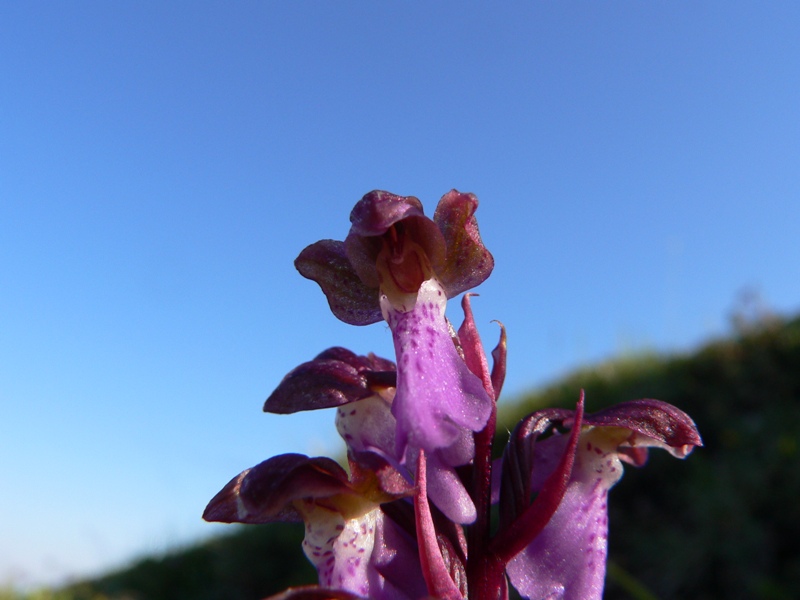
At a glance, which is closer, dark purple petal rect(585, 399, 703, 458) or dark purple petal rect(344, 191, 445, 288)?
dark purple petal rect(344, 191, 445, 288)

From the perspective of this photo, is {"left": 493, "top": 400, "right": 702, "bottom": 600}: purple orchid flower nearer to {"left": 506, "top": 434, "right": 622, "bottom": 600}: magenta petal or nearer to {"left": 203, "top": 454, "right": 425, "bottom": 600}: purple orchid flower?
{"left": 506, "top": 434, "right": 622, "bottom": 600}: magenta petal

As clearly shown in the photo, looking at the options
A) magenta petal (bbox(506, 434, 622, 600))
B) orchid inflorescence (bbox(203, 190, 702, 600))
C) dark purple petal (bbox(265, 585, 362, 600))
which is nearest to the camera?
dark purple petal (bbox(265, 585, 362, 600))

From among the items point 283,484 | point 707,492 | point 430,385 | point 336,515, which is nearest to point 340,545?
point 336,515

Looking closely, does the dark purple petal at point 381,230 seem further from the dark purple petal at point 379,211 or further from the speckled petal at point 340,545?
the speckled petal at point 340,545

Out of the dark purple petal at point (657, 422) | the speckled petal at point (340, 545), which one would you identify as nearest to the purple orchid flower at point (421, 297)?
the speckled petal at point (340, 545)

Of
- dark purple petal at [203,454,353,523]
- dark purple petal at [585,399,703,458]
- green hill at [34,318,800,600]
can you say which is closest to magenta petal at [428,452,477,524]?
dark purple petal at [203,454,353,523]

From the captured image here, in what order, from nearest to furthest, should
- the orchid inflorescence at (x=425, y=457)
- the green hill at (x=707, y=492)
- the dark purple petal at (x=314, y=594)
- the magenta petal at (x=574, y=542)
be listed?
the dark purple petal at (x=314, y=594) → the orchid inflorescence at (x=425, y=457) → the magenta petal at (x=574, y=542) → the green hill at (x=707, y=492)

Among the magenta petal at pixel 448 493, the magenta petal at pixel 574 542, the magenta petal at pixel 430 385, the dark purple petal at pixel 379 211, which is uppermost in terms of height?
the dark purple petal at pixel 379 211

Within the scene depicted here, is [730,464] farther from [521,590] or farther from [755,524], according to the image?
[521,590]
